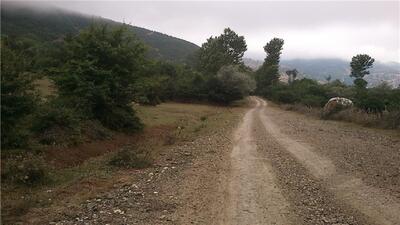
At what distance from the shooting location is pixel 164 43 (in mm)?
187375

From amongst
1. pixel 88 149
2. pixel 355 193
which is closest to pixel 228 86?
pixel 88 149

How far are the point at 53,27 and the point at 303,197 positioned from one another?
158441mm

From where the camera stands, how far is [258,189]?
10.8 meters

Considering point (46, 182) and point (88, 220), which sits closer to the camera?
point (88, 220)

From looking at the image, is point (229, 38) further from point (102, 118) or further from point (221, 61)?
point (102, 118)

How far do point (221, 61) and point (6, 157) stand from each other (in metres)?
69.5

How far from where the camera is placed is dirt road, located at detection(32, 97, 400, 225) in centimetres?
859

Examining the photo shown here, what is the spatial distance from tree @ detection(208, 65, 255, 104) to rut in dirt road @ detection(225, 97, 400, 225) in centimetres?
4426

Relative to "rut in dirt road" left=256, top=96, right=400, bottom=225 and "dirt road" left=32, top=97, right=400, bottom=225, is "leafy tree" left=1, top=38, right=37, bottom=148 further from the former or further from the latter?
"rut in dirt road" left=256, top=96, right=400, bottom=225

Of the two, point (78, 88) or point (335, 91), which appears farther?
point (335, 91)

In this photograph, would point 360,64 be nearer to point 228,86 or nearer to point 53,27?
point 228,86

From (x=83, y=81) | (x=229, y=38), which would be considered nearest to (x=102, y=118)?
(x=83, y=81)

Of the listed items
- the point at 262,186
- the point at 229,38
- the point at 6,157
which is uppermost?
the point at 229,38

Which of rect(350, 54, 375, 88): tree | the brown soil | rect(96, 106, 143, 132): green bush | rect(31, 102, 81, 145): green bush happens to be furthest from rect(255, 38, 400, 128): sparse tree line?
rect(31, 102, 81, 145): green bush
